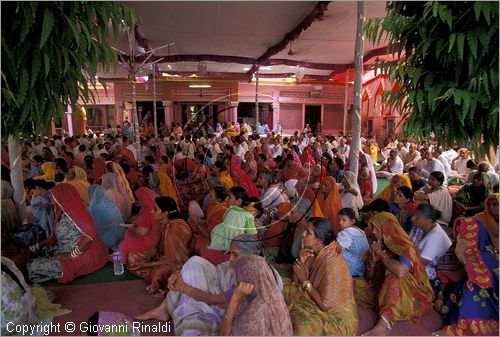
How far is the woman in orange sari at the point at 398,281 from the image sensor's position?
2475 mm

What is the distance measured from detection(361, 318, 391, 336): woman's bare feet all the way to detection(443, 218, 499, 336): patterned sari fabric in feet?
1.33

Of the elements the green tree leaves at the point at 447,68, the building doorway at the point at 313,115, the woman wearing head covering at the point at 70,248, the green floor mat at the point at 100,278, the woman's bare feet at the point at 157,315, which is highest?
the building doorway at the point at 313,115

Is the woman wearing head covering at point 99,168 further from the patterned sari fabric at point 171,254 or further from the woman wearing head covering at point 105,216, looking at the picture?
the patterned sari fabric at point 171,254

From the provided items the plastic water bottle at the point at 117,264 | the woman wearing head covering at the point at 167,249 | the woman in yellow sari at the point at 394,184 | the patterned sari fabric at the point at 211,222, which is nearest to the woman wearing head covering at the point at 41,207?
the plastic water bottle at the point at 117,264

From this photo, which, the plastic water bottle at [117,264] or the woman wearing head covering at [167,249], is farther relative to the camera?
the plastic water bottle at [117,264]

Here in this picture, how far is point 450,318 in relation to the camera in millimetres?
2510

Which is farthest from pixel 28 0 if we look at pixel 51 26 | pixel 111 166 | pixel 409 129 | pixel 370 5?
pixel 370 5

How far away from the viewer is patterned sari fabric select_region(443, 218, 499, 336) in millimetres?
2281

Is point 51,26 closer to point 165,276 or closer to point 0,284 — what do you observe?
point 0,284

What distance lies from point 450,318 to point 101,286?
9.42 feet

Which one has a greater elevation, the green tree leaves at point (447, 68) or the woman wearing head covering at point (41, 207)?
the green tree leaves at point (447, 68)

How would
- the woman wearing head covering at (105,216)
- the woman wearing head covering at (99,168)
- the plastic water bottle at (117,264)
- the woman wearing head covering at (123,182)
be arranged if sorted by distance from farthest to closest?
the woman wearing head covering at (99,168)
the woman wearing head covering at (123,182)
the woman wearing head covering at (105,216)
the plastic water bottle at (117,264)

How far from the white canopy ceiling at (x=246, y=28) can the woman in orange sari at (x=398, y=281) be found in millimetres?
5304

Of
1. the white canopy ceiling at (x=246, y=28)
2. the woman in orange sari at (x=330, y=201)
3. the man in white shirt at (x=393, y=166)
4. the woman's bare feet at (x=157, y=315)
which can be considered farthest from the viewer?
the man in white shirt at (x=393, y=166)
